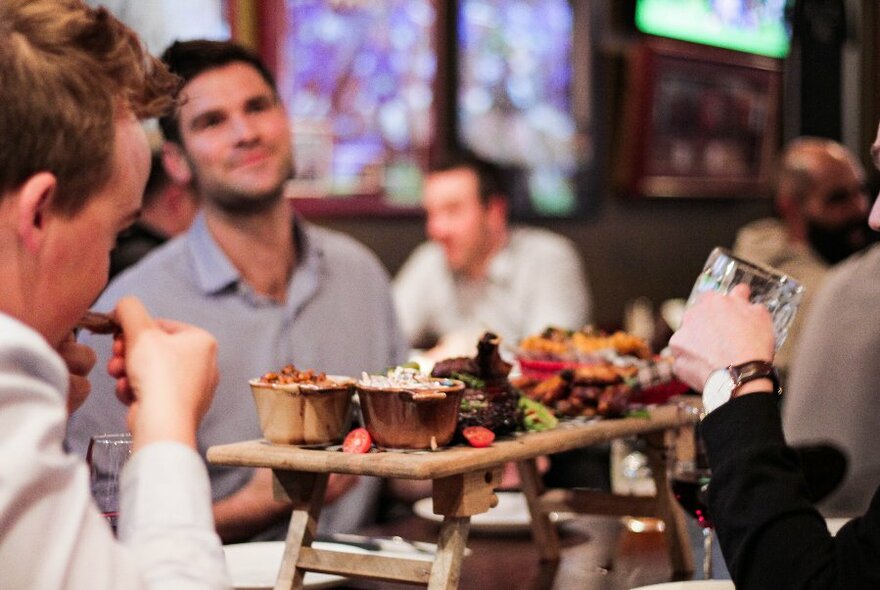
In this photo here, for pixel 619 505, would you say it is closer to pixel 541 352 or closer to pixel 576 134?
pixel 541 352

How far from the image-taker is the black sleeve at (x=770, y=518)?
1257 mm

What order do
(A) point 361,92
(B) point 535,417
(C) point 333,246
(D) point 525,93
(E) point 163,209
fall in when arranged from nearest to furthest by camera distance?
(B) point 535,417 < (C) point 333,246 < (E) point 163,209 < (A) point 361,92 < (D) point 525,93

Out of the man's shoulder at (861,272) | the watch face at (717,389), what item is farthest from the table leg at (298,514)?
the man's shoulder at (861,272)

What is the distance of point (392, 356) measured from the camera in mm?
2842

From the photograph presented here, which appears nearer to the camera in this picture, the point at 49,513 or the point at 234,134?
the point at 49,513

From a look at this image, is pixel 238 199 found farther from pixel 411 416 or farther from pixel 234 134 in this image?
pixel 411 416

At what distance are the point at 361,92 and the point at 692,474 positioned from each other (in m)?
3.59

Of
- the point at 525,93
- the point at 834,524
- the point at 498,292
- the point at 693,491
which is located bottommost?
the point at 498,292

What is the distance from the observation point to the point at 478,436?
4.90ft

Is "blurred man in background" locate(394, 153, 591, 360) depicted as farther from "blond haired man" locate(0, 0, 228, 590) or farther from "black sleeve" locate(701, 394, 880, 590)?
"blond haired man" locate(0, 0, 228, 590)

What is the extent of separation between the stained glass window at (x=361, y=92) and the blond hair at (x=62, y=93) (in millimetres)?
3846

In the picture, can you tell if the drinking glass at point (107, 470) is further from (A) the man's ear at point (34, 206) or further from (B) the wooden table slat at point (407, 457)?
(A) the man's ear at point (34, 206)

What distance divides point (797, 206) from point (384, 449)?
4.68m

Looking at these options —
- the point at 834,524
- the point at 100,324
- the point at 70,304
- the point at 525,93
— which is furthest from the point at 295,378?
the point at 525,93
